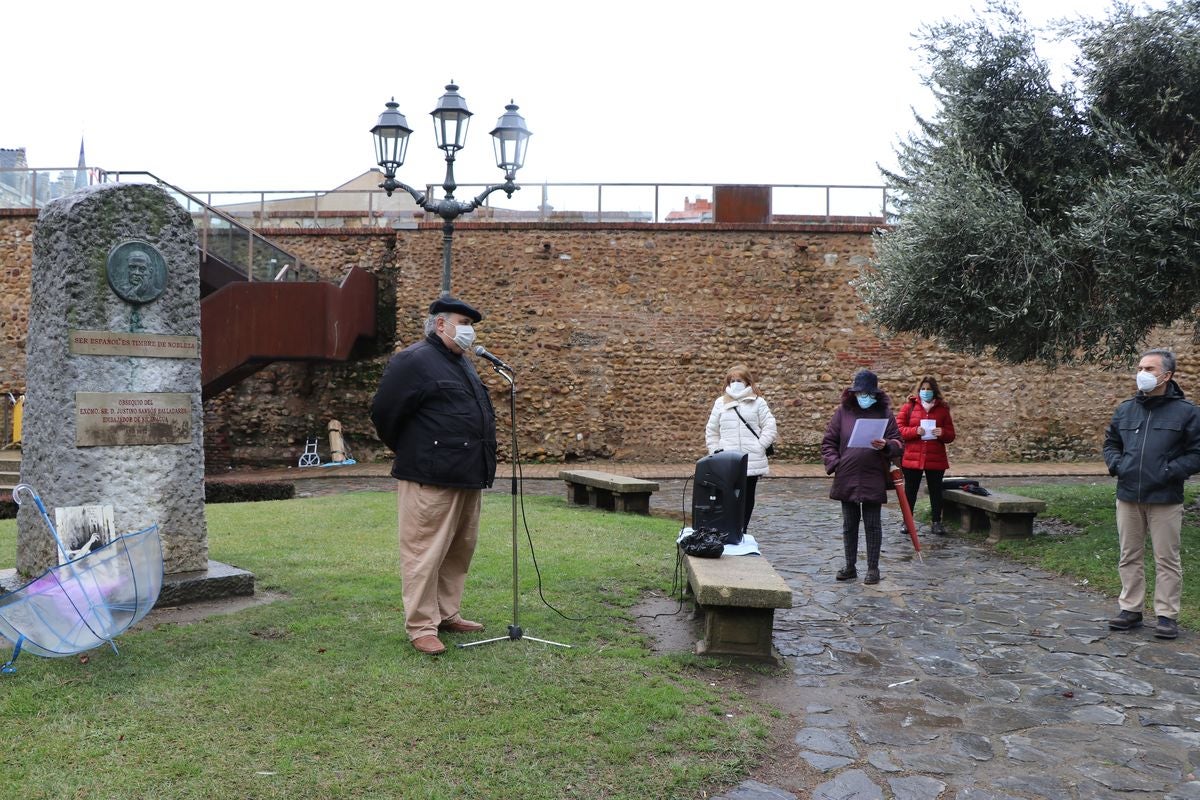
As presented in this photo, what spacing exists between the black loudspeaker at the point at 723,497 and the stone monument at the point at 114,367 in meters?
3.34

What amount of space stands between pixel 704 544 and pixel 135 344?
3672mm

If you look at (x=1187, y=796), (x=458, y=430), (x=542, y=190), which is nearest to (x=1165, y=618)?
(x=1187, y=796)

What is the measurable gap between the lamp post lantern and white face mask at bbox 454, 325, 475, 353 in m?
5.96

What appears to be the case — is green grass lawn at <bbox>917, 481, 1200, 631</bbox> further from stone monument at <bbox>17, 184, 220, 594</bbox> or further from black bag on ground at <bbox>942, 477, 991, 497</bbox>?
stone monument at <bbox>17, 184, 220, 594</bbox>

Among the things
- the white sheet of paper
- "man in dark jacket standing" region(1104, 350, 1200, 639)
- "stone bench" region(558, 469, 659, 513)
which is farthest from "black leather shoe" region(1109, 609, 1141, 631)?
"stone bench" region(558, 469, 659, 513)

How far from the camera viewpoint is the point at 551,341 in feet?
61.3

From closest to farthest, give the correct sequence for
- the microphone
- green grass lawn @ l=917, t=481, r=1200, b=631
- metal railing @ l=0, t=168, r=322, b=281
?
the microphone < green grass lawn @ l=917, t=481, r=1200, b=631 < metal railing @ l=0, t=168, r=322, b=281

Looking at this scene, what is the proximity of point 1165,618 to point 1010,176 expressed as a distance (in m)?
5.14

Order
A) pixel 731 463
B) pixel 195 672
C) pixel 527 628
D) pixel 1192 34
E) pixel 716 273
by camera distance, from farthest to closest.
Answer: pixel 716 273 → pixel 1192 34 → pixel 731 463 → pixel 527 628 → pixel 195 672

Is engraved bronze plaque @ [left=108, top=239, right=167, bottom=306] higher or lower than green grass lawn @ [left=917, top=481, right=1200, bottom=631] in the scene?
higher

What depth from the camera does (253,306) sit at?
629 inches

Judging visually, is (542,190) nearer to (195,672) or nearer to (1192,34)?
(1192,34)

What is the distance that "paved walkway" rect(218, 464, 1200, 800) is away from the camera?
3.62 metres

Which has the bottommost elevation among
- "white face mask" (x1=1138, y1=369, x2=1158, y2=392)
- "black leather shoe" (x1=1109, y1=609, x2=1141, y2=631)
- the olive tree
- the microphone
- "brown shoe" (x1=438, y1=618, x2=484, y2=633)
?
"black leather shoe" (x1=1109, y1=609, x2=1141, y2=631)
